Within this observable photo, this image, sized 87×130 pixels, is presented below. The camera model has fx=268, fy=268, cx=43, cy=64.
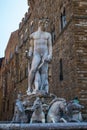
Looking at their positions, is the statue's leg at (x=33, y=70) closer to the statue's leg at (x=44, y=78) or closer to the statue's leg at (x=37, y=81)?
the statue's leg at (x=37, y=81)

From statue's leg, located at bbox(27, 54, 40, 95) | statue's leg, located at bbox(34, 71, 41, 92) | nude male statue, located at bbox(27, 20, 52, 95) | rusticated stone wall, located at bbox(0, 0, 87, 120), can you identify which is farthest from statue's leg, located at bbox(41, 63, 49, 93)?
rusticated stone wall, located at bbox(0, 0, 87, 120)

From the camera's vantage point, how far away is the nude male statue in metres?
7.58

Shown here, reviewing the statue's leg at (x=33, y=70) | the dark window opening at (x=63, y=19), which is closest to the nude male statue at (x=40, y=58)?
the statue's leg at (x=33, y=70)

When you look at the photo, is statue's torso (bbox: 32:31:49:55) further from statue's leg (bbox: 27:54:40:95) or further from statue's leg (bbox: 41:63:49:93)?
statue's leg (bbox: 41:63:49:93)

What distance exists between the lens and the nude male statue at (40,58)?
7582mm

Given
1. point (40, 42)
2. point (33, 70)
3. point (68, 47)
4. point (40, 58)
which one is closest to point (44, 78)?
point (33, 70)

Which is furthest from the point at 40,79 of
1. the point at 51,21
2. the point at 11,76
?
the point at 11,76

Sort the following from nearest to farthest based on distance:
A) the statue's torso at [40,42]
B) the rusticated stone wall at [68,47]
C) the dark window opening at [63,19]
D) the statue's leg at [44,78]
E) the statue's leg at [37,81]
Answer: the statue's leg at [37,81] → the statue's leg at [44,78] → the statue's torso at [40,42] → the rusticated stone wall at [68,47] → the dark window opening at [63,19]

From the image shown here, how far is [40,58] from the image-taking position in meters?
7.82

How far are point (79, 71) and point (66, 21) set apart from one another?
3.50m

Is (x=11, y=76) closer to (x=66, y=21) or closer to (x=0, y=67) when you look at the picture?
(x=0, y=67)

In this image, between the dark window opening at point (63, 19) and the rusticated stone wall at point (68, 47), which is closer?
the rusticated stone wall at point (68, 47)

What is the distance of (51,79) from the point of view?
679 inches

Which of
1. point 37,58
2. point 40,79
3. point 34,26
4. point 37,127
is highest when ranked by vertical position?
point 34,26
